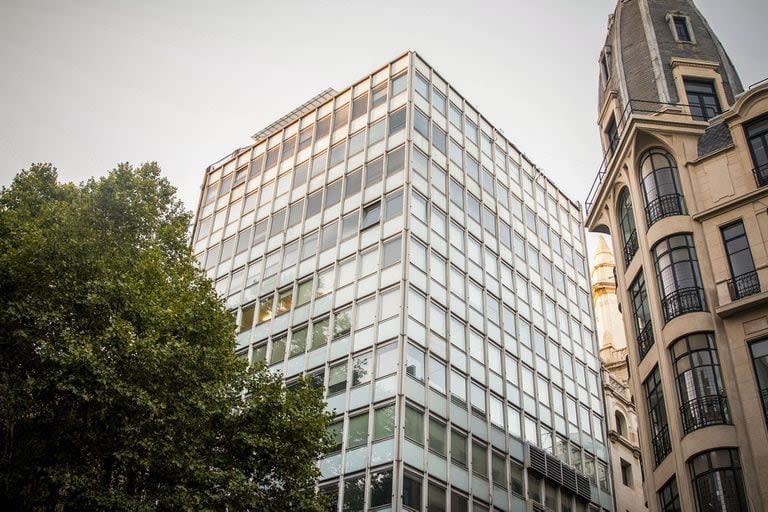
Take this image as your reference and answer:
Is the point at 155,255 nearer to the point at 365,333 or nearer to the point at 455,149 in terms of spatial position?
the point at 365,333

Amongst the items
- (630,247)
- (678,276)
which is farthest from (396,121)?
(678,276)

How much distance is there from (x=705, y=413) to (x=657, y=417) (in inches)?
108

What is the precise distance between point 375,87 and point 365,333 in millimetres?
16572

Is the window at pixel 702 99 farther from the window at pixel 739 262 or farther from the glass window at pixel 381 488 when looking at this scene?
the glass window at pixel 381 488

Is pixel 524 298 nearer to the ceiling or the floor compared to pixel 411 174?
nearer to the floor

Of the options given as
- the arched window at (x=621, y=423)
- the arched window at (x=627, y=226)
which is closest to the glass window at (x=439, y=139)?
the arched window at (x=627, y=226)

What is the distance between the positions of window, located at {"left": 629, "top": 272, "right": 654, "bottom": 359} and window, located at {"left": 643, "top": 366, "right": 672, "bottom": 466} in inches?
48.6

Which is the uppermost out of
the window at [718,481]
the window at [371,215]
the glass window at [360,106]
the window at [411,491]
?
the glass window at [360,106]

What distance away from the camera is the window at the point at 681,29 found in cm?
3553

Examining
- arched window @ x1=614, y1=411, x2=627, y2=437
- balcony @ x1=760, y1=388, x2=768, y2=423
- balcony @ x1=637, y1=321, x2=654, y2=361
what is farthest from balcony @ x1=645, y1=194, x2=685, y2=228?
arched window @ x1=614, y1=411, x2=627, y2=437

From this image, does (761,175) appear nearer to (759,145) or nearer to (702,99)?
(759,145)

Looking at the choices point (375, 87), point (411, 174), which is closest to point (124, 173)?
point (411, 174)

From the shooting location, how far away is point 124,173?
27.8 metres

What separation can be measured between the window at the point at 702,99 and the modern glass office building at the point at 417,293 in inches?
518
